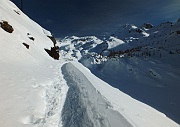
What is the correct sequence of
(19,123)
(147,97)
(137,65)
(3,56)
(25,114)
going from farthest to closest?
(137,65), (147,97), (3,56), (25,114), (19,123)

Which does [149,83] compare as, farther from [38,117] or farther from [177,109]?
[38,117]

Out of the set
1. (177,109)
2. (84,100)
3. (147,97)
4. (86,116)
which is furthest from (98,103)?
(147,97)

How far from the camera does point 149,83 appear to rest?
2047cm

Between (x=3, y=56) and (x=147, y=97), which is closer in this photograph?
(x=3, y=56)

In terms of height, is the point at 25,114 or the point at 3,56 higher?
the point at 3,56

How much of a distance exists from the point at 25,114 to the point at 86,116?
6.15ft

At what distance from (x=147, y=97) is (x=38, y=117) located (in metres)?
12.9

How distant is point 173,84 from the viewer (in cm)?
1847

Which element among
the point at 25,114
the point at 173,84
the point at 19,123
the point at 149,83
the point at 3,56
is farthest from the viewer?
the point at 149,83

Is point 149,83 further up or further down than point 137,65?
further down

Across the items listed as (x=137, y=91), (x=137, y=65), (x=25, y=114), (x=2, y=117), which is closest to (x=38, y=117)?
(x=25, y=114)

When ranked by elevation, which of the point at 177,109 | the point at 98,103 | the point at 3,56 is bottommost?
the point at 177,109

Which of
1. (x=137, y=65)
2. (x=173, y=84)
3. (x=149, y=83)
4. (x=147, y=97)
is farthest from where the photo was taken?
(x=137, y=65)

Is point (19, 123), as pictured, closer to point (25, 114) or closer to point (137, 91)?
point (25, 114)
